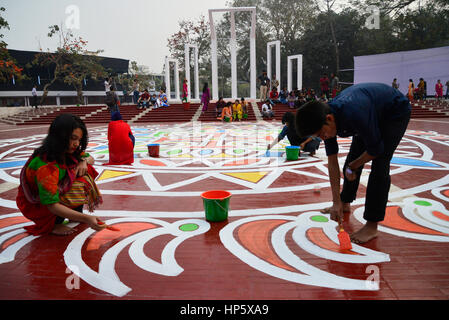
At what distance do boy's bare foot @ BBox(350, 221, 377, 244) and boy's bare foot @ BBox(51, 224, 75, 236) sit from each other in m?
2.34

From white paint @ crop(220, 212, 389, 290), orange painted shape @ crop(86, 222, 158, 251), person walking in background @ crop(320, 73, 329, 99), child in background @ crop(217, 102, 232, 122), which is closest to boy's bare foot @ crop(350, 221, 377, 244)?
white paint @ crop(220, 212, 389, 290)

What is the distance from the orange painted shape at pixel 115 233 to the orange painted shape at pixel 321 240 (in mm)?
1374

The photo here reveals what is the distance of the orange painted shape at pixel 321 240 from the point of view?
2191 millimetres

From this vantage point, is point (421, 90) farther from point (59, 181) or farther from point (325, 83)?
point (59, 181)

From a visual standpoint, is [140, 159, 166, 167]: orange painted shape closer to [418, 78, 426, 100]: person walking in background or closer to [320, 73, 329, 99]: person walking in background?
[320, 73, 329, 99]: person walking in background

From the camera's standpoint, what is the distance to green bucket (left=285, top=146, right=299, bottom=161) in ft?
17.2

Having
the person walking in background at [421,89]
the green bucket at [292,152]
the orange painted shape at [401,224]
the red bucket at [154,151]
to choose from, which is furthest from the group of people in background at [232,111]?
the orange painted shape at [401,224]

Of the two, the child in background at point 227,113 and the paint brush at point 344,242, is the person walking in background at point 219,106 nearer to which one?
the child in background at point 227,113

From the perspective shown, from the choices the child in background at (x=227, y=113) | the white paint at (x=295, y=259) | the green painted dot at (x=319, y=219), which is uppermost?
the child in background at (x=227, y=113)
